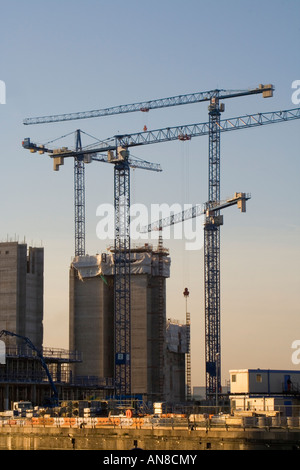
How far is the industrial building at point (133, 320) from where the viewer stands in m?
186

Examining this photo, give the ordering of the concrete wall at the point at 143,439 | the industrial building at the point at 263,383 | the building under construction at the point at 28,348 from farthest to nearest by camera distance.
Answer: the building under construction at the point at 28,348 → the industrial building at the point at 263,383 → the concrete wall at the point at 143,439

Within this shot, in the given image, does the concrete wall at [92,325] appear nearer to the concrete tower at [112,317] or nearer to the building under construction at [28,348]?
the concrete tower at [112,317]

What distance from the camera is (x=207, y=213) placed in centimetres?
18762

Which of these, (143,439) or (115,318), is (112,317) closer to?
(115,318)

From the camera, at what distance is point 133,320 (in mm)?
188125

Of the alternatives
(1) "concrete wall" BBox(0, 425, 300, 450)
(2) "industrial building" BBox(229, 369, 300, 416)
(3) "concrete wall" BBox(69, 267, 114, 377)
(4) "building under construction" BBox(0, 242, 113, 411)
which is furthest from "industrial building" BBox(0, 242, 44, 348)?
(1) "concrete wall" BBox(0, 425, 300, 450)

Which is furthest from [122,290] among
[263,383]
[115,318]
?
[263,383]

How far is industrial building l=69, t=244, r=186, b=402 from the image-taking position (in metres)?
186

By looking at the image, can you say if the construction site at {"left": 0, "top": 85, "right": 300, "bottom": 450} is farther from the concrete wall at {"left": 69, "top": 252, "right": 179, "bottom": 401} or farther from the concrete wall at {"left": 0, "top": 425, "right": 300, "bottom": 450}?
the concrete wall at {"left": 0, "top": 425, "right": 300, "bottom": 450}

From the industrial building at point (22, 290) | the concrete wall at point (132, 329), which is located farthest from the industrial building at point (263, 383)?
the concrete wall at point (132, 329)

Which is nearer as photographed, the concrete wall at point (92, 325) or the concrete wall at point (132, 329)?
the concrete wall at point (132, 329)
